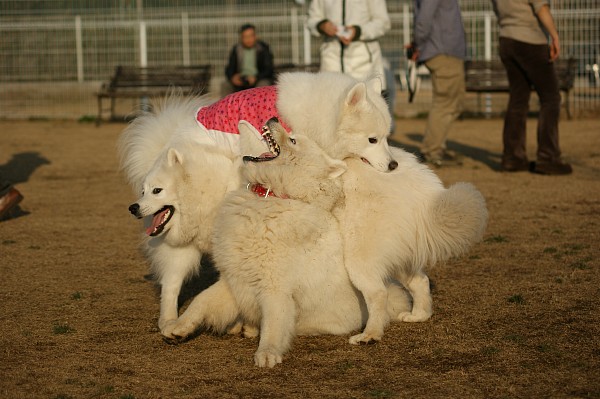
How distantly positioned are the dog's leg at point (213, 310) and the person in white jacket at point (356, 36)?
4.70 metres

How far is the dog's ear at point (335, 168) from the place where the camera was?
4.75 metres

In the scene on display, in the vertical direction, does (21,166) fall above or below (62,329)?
above

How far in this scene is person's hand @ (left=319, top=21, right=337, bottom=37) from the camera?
353 inches

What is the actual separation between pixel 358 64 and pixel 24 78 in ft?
43.9

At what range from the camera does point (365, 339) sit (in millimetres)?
4641

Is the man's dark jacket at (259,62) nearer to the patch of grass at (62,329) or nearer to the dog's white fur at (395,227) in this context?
the dog's white fur at (395,227)

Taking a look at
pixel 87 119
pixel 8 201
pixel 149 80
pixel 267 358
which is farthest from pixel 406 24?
pixel 267 358

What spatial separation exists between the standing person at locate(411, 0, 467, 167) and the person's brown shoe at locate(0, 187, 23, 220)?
5.02 m

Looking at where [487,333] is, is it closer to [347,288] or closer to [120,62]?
[347,288]

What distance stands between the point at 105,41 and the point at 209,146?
649 inches

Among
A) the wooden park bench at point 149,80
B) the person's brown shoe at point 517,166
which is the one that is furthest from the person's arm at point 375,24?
the wooden park bench at point 149,80

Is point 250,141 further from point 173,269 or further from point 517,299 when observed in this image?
point 517,299

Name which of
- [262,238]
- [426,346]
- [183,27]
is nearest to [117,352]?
[262,238]

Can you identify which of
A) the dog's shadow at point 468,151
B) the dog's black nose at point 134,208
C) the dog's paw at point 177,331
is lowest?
the dog's paw at point 177,331
